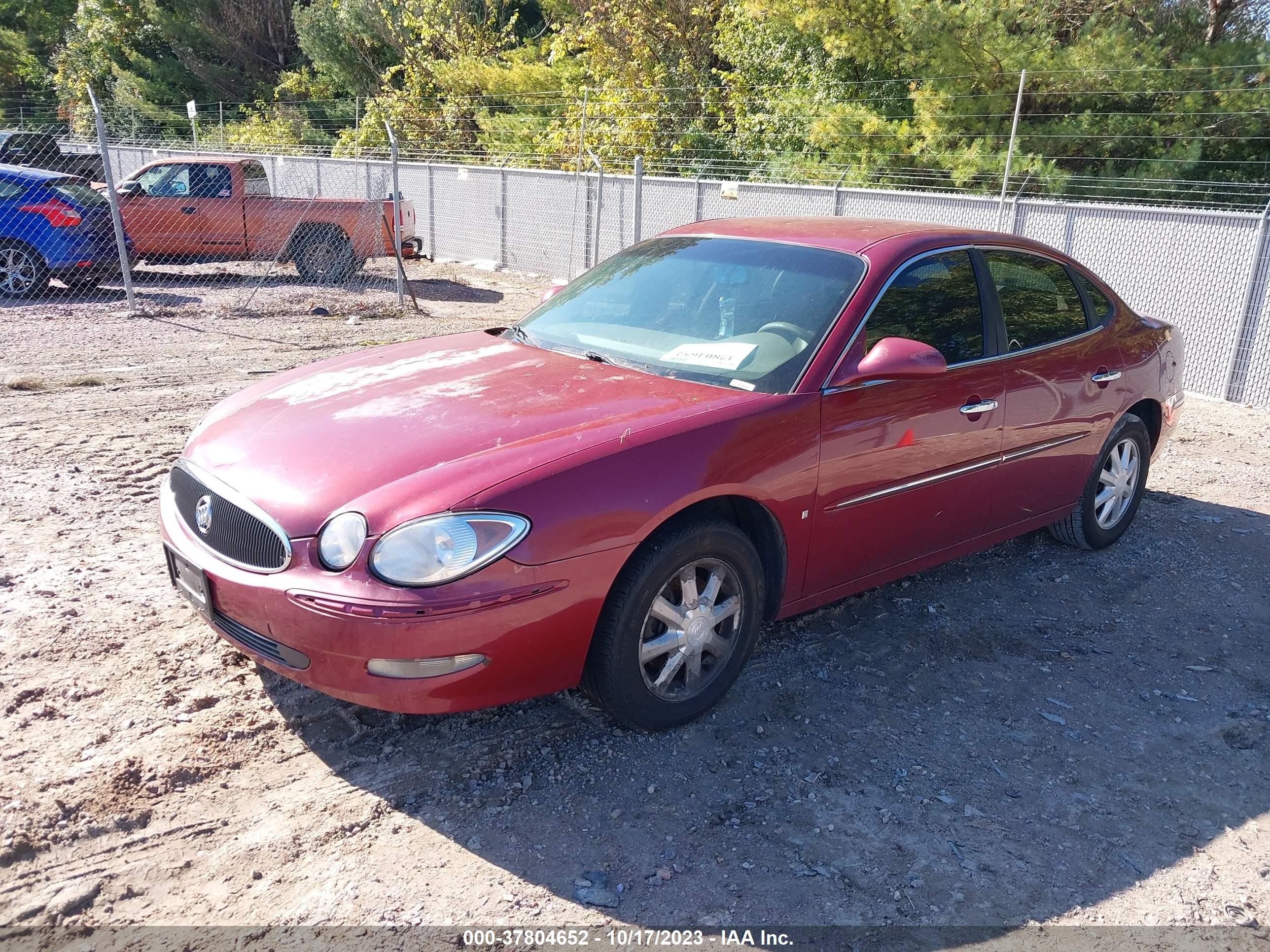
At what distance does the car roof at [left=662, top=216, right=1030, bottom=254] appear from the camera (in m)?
4.39

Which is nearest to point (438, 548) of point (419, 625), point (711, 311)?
point (419, 625)

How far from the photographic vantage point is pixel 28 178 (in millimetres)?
11672

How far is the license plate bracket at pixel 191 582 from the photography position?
129 inches

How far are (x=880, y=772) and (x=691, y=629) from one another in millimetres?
797

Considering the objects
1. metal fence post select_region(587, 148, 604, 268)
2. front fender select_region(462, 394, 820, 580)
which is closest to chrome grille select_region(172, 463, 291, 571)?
front fender select_region(462, 394, 820, 580)

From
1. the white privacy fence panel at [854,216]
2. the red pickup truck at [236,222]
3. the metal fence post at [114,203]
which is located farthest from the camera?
the red pickup truck at [236,222]

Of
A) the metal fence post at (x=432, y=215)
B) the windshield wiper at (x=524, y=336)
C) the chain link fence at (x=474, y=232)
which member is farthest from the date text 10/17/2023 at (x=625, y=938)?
the metal fence post at (x=432, y=215)

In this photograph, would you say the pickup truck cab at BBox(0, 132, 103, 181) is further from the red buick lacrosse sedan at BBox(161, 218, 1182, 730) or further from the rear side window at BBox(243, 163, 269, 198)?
the red buick lacrosse sedan at BBox(161, 218, 1182, 730)

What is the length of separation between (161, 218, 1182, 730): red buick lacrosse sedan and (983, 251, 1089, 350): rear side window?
0.02 meters

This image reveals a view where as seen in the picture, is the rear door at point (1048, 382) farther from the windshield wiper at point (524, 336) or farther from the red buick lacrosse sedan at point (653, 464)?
the windshield wiper at point (524, 336)

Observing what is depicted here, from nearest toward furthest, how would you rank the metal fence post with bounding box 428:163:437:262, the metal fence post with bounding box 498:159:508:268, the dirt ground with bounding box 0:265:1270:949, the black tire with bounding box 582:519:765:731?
1. the dirt ground with bounding box 0:265:1270:949
2. the black tire with bounding box 582:519:765:731
3. the metal fence post with bounding box 498:159:508:268
4. the metal fence post with bounding box 428:163:437:262

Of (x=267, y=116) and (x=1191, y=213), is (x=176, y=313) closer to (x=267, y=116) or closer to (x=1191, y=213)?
(x=1191, y=213)

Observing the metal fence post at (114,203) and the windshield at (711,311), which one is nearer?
the windshield at (711,311)

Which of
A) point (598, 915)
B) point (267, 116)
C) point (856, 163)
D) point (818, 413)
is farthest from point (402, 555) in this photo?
point (267, 116)
